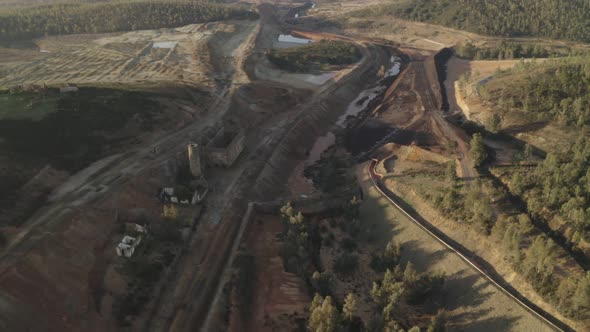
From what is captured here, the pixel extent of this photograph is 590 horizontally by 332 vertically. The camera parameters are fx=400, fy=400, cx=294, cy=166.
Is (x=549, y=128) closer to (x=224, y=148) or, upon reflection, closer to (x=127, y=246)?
(x=224, y=148)

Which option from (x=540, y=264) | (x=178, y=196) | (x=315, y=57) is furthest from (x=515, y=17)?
(x=178, y=196)

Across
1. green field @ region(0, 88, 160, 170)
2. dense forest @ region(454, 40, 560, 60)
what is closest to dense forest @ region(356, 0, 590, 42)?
dense forest @ region(454, 40, 560, 60)

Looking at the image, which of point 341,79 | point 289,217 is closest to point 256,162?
point 289,217

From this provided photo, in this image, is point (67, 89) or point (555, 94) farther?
point (555, 94)

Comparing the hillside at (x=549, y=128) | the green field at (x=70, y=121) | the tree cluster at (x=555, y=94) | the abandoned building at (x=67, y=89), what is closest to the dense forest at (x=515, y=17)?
the hillside at (x=549, y=128)

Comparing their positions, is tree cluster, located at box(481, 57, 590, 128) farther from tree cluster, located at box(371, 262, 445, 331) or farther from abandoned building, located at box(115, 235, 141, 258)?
abandoned building, located at box(115, 235, 141, 258)

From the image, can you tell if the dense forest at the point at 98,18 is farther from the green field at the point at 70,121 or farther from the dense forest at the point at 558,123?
the dense forest at the point at 558,123
